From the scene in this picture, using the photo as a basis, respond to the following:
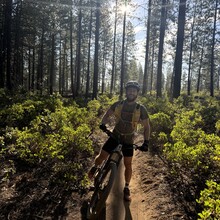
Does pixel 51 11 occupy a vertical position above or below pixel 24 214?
above

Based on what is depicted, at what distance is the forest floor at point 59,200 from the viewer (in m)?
4.82

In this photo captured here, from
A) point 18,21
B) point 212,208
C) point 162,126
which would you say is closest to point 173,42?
point 18,21

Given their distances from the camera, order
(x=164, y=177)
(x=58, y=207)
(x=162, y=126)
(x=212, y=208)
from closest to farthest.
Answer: (x=212, y=208)
(x=58, y=207)
(x=164, y=177)
(x=162, y=126)

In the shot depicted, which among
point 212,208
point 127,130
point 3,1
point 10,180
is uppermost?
point 3,1

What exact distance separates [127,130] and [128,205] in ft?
5.75

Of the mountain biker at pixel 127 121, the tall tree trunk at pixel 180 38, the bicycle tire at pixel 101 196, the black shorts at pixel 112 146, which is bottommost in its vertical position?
the bicycle tire at pixel 101 196

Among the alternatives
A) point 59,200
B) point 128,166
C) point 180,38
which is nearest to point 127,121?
point 128,166

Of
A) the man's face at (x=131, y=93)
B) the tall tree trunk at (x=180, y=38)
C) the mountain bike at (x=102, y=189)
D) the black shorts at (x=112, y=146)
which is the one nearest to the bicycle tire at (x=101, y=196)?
the mountain bike at (x=102, y=189)

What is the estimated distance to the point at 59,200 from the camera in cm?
533

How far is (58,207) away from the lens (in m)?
5.10

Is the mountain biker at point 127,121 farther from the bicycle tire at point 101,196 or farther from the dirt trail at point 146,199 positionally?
the dirt trail at point 146,199

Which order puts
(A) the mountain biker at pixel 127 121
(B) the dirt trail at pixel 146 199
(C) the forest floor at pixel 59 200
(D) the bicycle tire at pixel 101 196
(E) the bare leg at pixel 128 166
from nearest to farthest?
(D) the bicycle tire at pixel 101 196 → (C) the forest floor at pixel 59 200 → (B) the dirt trail at pixel 146 199 → (A) the mountain biker at pixel 127 121 → (E) the bare leg at pixel 128 166

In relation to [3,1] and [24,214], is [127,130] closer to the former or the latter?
[24,214]

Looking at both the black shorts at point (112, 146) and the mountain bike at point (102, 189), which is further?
the black shorts at point (112, 146)
